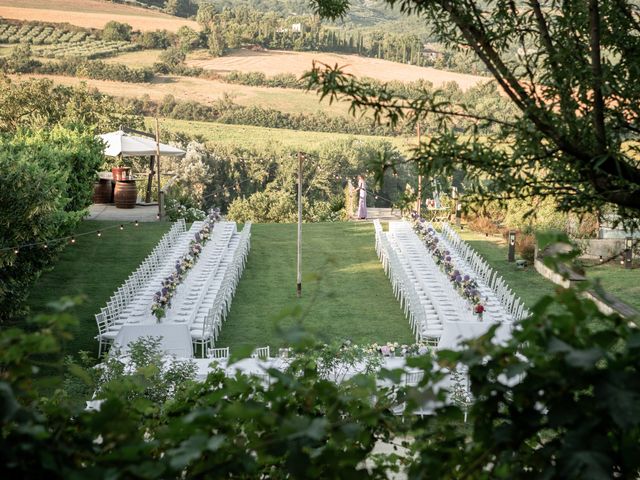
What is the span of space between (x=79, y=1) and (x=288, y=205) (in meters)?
38.6

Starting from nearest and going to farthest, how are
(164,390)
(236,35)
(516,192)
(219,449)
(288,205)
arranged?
(219,449) → (516,192) → (164,390) → (288,205) → (236,35)

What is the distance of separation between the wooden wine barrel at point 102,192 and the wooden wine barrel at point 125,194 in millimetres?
878

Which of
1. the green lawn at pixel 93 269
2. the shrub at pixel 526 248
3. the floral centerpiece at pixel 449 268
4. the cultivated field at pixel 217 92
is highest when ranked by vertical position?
the cultivated field at pixel 217 92

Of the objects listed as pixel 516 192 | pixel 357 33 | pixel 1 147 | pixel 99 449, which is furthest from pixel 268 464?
pixel 357 33

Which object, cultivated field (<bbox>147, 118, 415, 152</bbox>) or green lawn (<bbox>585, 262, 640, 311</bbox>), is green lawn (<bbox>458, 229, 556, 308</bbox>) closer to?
green lawn (<bbox>585, 262, 640, 311</bbox>)

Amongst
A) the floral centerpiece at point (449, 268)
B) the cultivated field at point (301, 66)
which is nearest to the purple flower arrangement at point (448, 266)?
the floral centerpiece at point (449, 268)

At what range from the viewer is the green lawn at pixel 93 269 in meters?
17.6

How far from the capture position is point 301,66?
71.1m

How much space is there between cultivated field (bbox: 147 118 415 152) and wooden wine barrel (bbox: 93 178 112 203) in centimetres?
2795

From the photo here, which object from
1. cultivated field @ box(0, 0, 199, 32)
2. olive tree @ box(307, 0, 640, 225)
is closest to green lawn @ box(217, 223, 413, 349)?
olive tree @ box(307, 0, 640, 225)

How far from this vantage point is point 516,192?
438cm

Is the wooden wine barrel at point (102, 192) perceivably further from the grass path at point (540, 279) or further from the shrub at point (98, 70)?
the shrub at point (98, 70)

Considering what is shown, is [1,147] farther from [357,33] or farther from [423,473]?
[357,33]

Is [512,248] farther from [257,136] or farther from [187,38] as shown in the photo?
[187,38]
